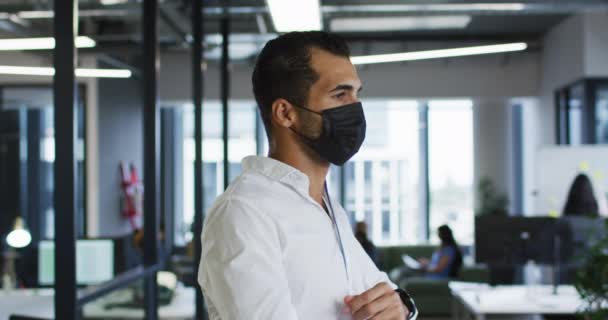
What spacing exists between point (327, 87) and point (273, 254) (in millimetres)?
356

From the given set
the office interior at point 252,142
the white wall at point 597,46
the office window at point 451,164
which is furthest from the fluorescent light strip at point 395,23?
the office window at point 451,164

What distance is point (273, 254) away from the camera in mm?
1213

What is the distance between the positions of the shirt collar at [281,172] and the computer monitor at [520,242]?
4.93m

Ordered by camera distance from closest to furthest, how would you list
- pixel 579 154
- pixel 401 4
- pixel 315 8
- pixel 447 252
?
pixel 315 8, pixel 401 4, pixel 579 154, pixel 447 252

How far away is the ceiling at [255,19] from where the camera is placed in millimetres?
6312

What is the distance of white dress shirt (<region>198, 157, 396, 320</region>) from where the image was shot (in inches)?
45.8

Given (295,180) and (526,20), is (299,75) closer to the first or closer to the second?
(295,180)

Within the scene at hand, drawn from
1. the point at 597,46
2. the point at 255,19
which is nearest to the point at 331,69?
the point at 255,19

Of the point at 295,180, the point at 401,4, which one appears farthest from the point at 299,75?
the point at 401,4

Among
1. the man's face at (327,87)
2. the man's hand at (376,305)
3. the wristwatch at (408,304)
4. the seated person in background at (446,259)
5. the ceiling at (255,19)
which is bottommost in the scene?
the seated person in background at (446,259)

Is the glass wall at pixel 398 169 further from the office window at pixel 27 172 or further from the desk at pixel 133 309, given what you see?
the desk at pixel 133 309

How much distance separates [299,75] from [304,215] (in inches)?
10.2

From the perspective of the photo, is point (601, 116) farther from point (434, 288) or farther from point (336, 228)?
point (336, 228)

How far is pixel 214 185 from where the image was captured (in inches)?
556
